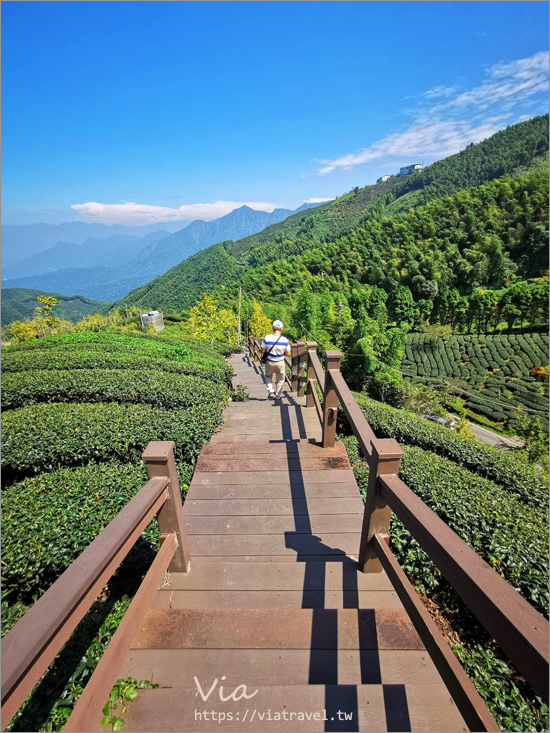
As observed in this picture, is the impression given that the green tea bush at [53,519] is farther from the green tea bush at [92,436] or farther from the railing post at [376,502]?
the railing post at [376,502]

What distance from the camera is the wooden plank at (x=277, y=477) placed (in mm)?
3516

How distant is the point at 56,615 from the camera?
109 centimetres

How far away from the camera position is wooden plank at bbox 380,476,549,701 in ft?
2.95

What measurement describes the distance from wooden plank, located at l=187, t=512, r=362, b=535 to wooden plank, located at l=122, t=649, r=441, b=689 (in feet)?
3.50

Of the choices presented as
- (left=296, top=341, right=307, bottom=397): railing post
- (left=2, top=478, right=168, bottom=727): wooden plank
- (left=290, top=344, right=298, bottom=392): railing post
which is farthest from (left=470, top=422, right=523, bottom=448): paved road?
(left=2, top=478, right=168, bottom=727): wooden plank

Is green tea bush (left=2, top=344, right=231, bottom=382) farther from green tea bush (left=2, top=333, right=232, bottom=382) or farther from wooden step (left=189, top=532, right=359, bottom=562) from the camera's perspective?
wooden step (left=189, top=532, right=359, bottom=562)

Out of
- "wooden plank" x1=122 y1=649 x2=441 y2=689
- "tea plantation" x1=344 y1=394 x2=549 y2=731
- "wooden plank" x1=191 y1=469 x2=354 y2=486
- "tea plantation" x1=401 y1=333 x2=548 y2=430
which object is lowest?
"tea plantation" x1=401 y1=333 x2=548 y2=430

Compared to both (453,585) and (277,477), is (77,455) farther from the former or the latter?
(453,585)

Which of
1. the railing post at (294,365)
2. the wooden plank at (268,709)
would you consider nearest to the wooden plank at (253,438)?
the railing post at (294,365)

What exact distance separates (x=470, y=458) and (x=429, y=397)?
26.7m

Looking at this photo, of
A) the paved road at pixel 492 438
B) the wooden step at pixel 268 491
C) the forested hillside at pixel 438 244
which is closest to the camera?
the wooden step at pixel 268 491

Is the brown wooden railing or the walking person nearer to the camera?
the brown wooden railing

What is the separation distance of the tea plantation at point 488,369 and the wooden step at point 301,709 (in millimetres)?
34552

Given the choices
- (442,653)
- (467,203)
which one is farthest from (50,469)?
(467,203)
